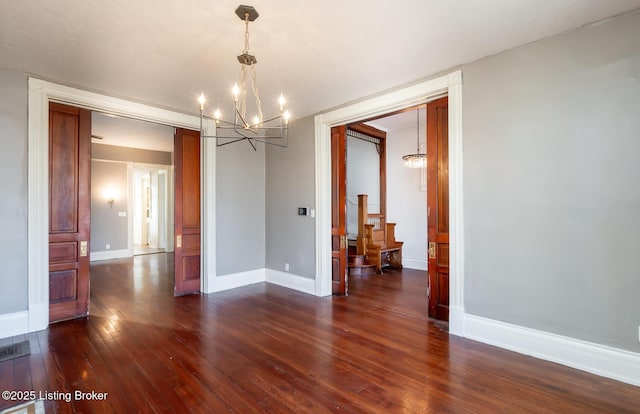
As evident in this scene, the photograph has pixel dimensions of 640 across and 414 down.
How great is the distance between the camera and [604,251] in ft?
8.10

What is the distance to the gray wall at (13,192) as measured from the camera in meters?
3.24

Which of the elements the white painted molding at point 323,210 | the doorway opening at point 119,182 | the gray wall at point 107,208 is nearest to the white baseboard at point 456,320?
the white painted molding at point 323,210

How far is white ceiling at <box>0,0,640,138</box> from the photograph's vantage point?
2.30 metres

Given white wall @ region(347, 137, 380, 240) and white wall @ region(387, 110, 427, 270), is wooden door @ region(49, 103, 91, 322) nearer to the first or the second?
white wall @ region(347, 137, 380, 240)

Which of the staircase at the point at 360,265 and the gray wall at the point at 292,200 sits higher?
the gray wall at the point at 292,200

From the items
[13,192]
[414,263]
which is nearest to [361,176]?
[414,263]

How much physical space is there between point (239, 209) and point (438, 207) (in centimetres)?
334

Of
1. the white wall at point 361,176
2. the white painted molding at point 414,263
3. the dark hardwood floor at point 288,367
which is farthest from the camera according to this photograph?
the white wall at point 361,176

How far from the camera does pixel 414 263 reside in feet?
22.6

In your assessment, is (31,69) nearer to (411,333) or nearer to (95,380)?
(95,380)

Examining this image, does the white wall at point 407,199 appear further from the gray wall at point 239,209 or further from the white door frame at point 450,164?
the gray wall at point 239,209

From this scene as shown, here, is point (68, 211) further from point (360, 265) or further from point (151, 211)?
point (151, 211)

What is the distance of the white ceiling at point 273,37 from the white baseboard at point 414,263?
430 cm

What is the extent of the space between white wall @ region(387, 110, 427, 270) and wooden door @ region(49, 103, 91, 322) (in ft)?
19.3
